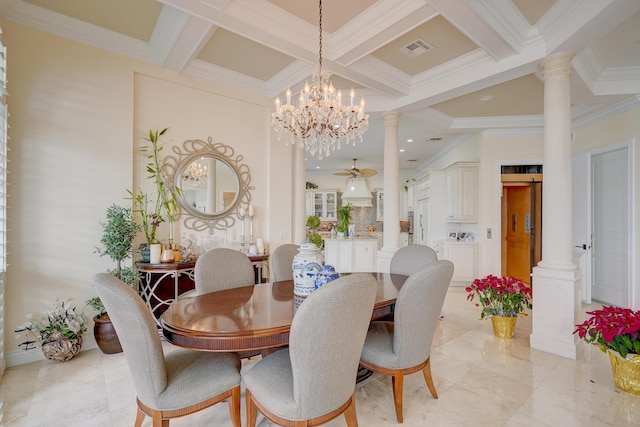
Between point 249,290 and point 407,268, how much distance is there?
1.51 meters

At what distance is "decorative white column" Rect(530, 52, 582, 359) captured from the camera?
9.54 feet

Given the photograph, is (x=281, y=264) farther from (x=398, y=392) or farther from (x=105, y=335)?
(x=105, y=335)

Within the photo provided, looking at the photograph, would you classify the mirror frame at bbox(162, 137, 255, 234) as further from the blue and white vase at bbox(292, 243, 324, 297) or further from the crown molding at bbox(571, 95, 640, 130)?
the crown molding at bbox(571, 95, 640, 130)

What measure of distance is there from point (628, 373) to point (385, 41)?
3.23m

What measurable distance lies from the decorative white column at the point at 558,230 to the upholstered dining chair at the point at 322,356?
7.95ft

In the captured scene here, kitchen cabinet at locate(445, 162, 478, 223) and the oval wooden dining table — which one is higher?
kitchen cabinet at locate(445, 162, 478, 223)

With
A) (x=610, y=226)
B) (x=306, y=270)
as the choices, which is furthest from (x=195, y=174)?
(x=610, y=226)

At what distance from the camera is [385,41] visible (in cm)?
287

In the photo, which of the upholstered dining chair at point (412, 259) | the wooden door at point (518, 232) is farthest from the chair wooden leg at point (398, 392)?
the wooden door at point (518, 232)

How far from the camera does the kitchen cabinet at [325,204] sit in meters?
10.1

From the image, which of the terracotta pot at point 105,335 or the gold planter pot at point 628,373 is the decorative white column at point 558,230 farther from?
the terracotta pot at point 105,335

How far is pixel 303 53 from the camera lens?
10.0ft

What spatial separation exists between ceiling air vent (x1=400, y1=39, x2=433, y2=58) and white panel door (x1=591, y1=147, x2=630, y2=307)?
3242 mm

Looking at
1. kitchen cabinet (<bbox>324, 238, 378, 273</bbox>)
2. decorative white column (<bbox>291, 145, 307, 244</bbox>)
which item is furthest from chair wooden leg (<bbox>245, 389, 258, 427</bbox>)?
kitchen cabinet (<bbox>324, 238, 378, 273</bbox>)
